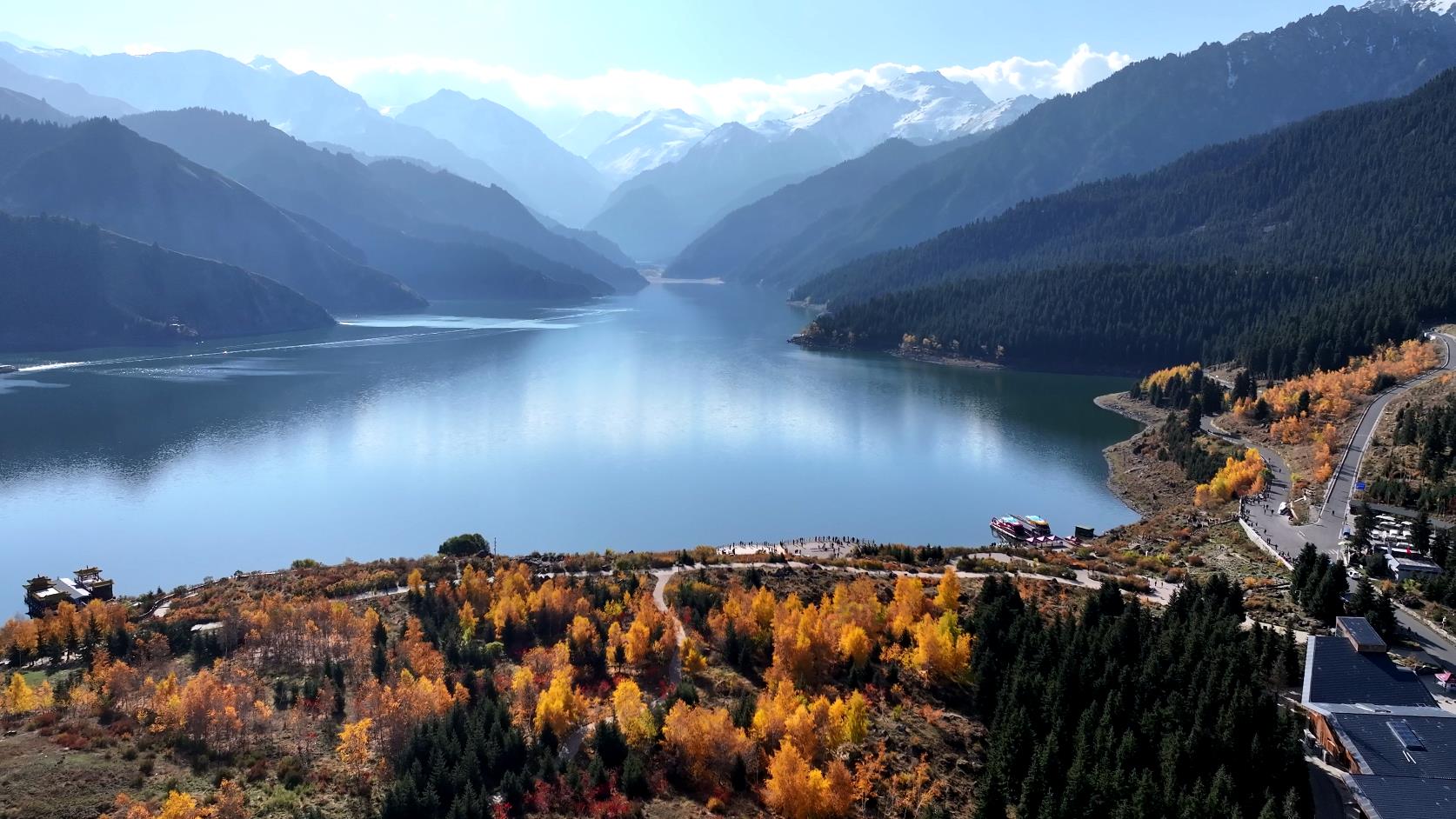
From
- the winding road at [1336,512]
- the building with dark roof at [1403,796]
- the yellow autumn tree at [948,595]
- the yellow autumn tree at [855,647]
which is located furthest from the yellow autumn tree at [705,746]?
the winding road at [1336,512]

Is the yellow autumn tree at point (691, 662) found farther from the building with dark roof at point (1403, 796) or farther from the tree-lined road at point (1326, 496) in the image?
the tree-lined road at point (1326, 496)

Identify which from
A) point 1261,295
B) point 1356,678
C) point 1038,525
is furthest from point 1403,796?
point 1261,295

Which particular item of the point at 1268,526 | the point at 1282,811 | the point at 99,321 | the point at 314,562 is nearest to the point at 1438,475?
the point at 1268,526

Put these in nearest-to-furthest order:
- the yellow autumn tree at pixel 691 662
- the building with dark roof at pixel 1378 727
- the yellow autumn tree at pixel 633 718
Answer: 1. the building with dark roof at pixel 1378 727
2. the yellow autumn tree at pixel 633 718
3. the yellow autumn tree at pixel 691 662

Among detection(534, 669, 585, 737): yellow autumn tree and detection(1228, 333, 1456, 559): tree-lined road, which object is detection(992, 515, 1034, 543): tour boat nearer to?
detection(1228, 333, 1456, 559): tree-lined road

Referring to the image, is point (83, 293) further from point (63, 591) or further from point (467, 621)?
point (467, 621)

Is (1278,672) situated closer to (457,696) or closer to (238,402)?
(457,696)

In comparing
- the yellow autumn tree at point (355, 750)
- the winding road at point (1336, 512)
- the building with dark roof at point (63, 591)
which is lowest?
the building with dark roof at point (63, 591)
